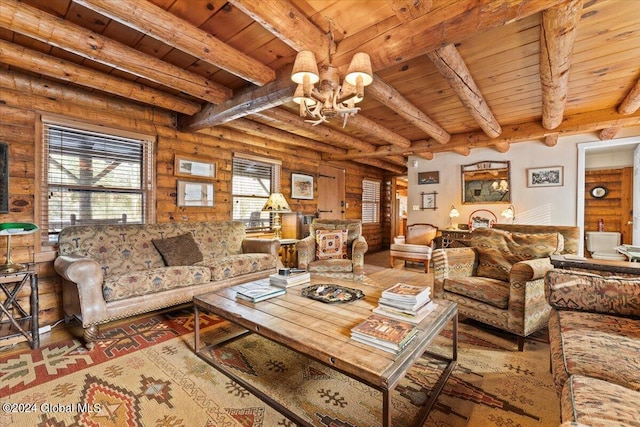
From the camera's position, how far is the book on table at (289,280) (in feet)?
7.30

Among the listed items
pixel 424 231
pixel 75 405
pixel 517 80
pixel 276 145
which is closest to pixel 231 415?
pixel 75 405

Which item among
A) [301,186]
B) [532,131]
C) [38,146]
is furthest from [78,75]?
[532,131]

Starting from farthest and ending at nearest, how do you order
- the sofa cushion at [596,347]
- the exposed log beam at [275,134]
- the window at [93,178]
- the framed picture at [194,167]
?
the exposed log beam at [275,134], the framed picture at [194,167], the window at [93,178], the sofa cushion at [596,347]

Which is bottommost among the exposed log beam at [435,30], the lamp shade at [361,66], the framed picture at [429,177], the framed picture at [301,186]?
the framed picture at [301,186]

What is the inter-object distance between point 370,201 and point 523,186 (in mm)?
3425

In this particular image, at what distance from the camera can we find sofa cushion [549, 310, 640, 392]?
1.12 metres

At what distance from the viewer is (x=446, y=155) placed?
220 inches

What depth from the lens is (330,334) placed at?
1414 millimetres

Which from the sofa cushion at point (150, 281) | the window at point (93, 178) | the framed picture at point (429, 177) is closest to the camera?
the sofa cushion at point (150, 281)

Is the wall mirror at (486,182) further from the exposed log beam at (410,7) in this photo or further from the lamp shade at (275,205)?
the exposed log beam at (410,7)

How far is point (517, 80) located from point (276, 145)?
3374 mm

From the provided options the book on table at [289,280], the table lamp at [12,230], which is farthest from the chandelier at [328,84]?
the table lamp at [12,230]

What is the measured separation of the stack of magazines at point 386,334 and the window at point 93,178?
3.10 m

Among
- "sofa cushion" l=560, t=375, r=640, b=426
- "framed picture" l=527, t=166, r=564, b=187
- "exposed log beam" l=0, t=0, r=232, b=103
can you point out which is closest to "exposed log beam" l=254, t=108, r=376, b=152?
"exposed log beam" l=0, t=0, r=232, b=103
